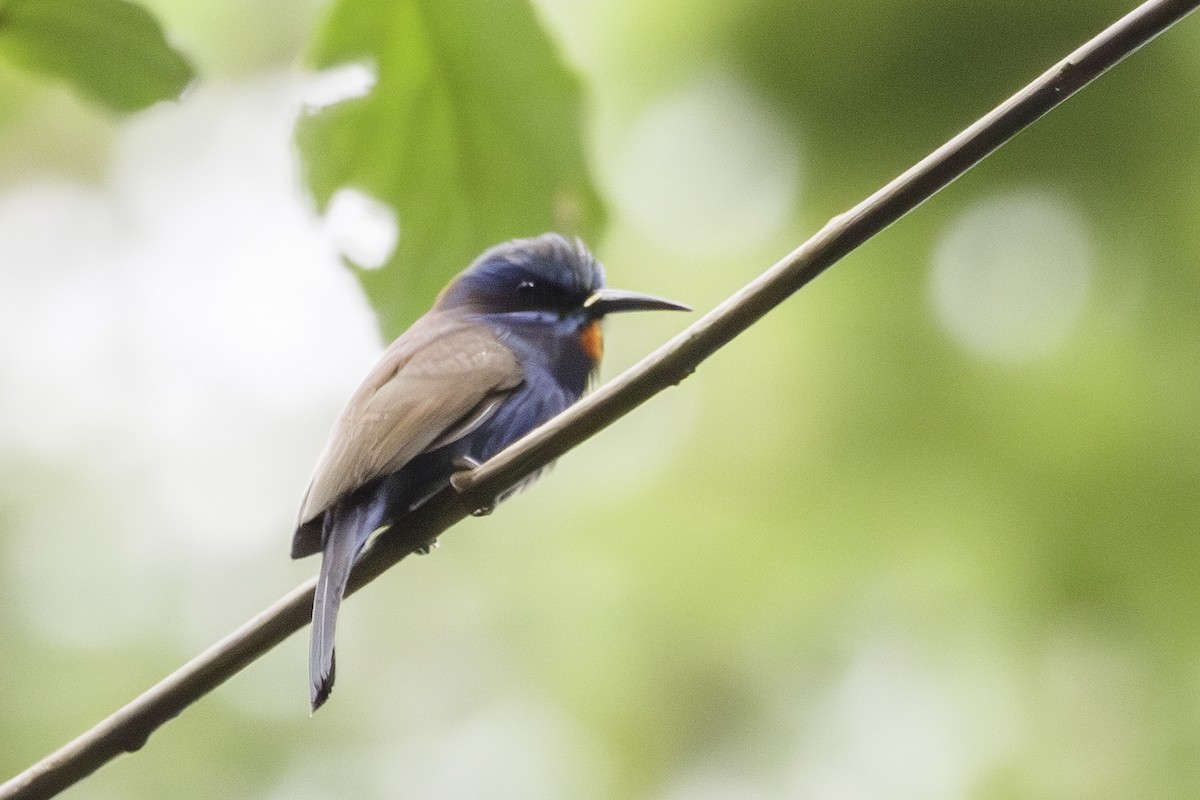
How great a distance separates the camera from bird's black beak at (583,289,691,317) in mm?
2941

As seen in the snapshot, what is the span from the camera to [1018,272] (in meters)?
5.07

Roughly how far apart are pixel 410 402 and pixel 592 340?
0.66 metres

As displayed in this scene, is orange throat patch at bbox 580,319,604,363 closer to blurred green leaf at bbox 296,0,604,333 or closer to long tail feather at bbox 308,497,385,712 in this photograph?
long tail feather at bbox 308,497,385,712

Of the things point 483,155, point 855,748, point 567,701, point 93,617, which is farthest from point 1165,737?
point 93,617

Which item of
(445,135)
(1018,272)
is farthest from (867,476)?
(445,135)

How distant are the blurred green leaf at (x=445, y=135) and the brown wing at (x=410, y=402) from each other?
2.51 ft

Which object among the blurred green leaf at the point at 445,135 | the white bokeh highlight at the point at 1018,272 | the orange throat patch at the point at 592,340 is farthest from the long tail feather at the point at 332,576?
the white bokeh highlight at the point at 1018,272

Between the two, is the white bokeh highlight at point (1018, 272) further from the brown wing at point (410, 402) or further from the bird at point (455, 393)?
the brown wing at point (410, 402)

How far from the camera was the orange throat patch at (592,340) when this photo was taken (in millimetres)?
3254

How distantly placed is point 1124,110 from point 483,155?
12.9ft

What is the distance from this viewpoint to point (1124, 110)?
16.1 ft

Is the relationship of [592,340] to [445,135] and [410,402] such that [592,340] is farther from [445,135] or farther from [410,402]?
[445,135]

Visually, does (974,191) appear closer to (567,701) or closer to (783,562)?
(783,562)

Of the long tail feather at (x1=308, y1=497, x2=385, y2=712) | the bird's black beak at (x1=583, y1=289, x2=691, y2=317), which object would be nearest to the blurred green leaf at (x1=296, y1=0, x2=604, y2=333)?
the long tail feather at (x1=308, y1=497, x2=385, y2=712)
